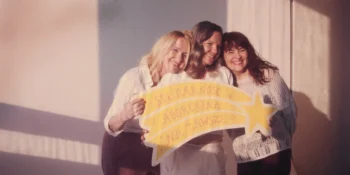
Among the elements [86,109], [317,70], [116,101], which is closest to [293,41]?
[317,70]

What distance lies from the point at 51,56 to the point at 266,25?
865 millimetres

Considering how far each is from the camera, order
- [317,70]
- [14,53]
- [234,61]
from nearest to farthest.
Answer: [14,53], [234,61], [317,70]

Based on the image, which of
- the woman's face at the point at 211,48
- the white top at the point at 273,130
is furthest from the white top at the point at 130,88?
the white top at the point at 273,130

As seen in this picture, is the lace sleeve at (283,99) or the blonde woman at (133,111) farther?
the lace sleeve at (283,99)

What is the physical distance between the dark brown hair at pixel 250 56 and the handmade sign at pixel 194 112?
→ 0.25 ft

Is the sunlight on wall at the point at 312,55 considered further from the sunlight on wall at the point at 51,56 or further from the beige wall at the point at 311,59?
the sunlight on wall at the point at 51,56

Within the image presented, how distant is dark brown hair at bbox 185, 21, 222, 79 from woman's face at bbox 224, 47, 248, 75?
53 millimetres

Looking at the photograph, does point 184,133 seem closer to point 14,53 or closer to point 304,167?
point 304,167

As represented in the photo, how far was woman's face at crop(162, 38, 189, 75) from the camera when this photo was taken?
1.71 meters

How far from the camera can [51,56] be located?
1704mm

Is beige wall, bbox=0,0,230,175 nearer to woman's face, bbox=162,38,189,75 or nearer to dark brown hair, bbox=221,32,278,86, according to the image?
woman's face, bbox=162,38,189,75

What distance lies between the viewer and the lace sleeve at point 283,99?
1.81 metres

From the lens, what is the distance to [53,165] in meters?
1.70

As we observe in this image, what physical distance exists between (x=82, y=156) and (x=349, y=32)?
4.14 ft
